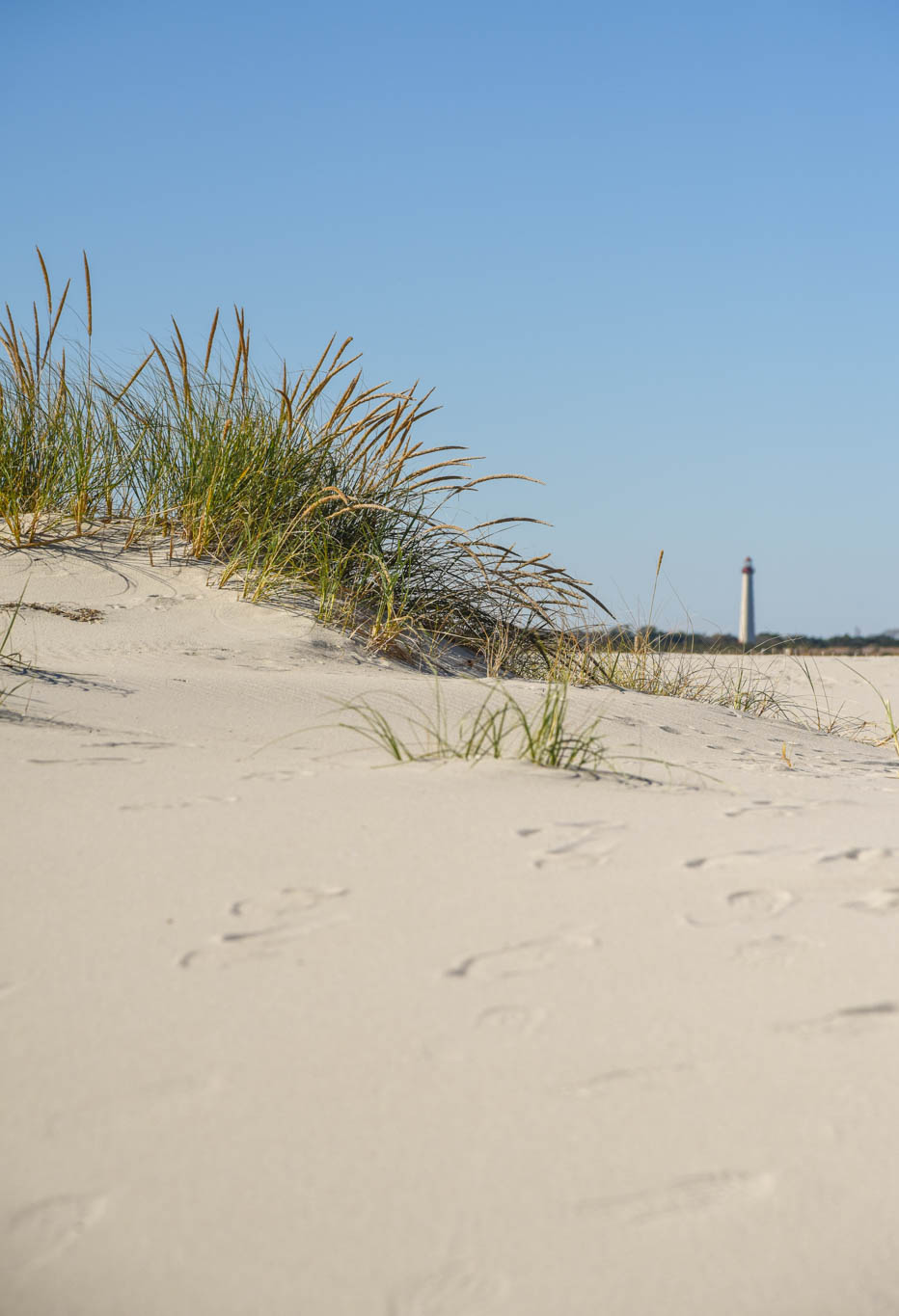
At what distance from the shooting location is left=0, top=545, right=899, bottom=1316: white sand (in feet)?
2.79

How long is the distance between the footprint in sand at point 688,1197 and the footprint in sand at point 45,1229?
1.43 feet

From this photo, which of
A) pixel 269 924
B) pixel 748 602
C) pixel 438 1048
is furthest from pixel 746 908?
pixel 748 602

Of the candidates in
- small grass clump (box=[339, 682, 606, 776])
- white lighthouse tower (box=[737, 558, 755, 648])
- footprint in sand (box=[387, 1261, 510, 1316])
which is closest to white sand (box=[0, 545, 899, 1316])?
footprint in sand (box=[387, 1261, 510, 1316])

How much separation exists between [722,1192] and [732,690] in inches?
153

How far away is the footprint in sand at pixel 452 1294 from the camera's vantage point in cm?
80

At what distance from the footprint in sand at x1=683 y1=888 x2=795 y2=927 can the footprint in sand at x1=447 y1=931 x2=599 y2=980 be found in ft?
0.60

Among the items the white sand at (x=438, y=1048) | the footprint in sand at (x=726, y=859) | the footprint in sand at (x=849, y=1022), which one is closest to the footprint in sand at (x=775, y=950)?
the white sand at (x=438, y=1048)

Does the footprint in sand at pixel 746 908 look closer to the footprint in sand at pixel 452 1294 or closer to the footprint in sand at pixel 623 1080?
the footprint in sand at pixel 623 1080

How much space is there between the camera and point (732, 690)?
15.2ft

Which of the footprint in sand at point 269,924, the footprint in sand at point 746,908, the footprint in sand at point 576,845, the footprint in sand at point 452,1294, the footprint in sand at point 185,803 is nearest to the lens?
the footprint in sand at point 452,1294

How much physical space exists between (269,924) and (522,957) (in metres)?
0.34

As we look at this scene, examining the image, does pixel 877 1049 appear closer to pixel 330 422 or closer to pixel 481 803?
pixel 481 803

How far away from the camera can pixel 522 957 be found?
1263mm

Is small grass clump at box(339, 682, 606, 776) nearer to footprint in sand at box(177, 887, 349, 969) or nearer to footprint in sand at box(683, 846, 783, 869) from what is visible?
footprint in sand at box(683, 846, 783, 869)
